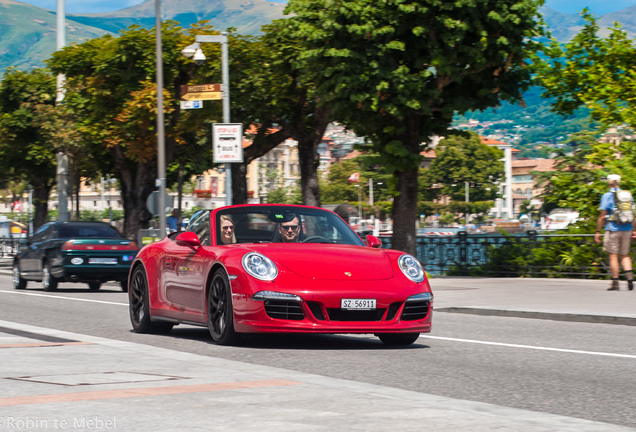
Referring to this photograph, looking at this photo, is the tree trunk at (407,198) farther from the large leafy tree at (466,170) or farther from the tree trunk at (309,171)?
the large leafy tree at (466,170)

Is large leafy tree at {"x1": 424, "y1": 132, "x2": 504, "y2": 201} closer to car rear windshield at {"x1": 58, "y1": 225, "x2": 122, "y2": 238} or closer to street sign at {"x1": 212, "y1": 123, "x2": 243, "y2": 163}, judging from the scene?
street sign at {"x1": 212, "y1": 123, "x2": 243, "y2": 163}

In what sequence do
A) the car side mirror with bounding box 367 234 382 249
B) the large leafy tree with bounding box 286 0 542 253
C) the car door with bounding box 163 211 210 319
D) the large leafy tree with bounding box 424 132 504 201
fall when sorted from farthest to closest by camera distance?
the large leafy tree with bounding box 424 132 504 201 < the large leafy tree with bounding box 286 0 542 253 < the car side mirror with bounding box 367 234 382 249 < the car door with bounding box 163 211 210 319

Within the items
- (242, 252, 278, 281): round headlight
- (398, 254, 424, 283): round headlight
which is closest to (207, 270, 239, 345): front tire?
(242, 252, 278, 281): round headlight

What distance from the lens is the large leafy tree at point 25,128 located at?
141 feet

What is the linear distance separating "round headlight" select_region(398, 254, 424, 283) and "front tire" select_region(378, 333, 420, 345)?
59 centimetres

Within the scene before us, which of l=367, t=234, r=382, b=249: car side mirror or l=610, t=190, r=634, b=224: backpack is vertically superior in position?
l=610, t=190, r=634, b=224: backpack

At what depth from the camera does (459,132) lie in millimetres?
23641

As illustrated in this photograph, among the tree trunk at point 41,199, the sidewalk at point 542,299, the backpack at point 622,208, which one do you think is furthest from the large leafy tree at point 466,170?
the backpack at point 622,208

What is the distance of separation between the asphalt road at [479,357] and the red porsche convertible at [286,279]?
0.90 feet

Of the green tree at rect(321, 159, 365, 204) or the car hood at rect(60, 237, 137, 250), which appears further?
the green tree at rect(321, 159, 365, 204)

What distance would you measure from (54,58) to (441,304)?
24.8 m

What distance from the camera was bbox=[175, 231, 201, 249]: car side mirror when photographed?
31.3ft

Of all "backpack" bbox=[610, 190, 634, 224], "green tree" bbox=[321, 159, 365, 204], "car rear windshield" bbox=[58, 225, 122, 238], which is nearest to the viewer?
"backpack" bbox=[610, 190, 634, 224]

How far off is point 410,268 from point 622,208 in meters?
8.42
